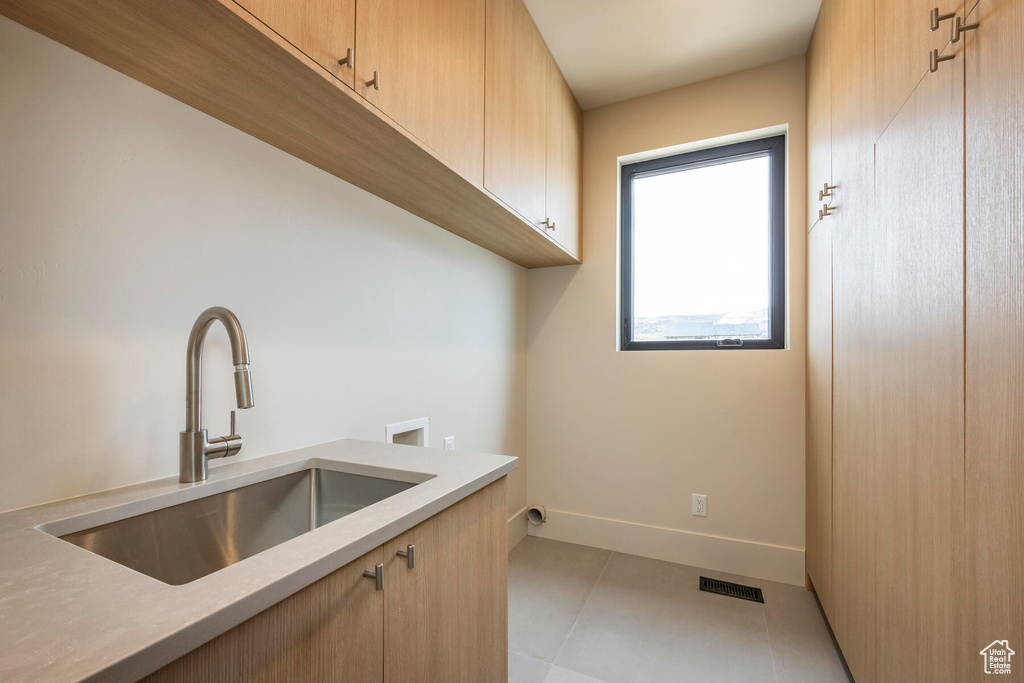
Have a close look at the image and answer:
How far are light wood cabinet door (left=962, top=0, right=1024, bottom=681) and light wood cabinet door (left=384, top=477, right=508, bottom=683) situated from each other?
0.91m

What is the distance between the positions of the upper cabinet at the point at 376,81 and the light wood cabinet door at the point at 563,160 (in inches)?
2.4

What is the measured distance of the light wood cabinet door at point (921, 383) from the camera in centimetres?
81

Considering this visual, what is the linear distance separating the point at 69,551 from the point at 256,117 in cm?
95

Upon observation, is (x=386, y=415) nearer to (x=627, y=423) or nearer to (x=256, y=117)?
(x=256, y=117)

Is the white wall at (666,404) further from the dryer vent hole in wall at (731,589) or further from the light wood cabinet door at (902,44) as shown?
the light wood cabinet door at (902,44)

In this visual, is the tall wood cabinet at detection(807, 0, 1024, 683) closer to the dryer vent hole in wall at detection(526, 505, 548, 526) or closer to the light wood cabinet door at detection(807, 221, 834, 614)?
the light wood cabinet door at detection(807, 221, 834, 614)

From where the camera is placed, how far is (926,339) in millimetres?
913

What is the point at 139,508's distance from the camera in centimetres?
82

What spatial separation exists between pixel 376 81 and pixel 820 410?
6.55 feet

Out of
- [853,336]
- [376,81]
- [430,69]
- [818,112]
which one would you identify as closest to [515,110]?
[430,69]

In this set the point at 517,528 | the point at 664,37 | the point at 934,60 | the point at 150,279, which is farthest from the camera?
the point at 517,528

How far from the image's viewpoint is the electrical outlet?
2322 millimetres

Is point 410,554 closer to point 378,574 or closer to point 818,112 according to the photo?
point 378,574

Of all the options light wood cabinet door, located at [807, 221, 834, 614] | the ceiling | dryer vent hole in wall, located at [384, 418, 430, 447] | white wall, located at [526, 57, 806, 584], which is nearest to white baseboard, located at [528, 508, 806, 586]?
white wall, located at [526, 57, 806, 584]
